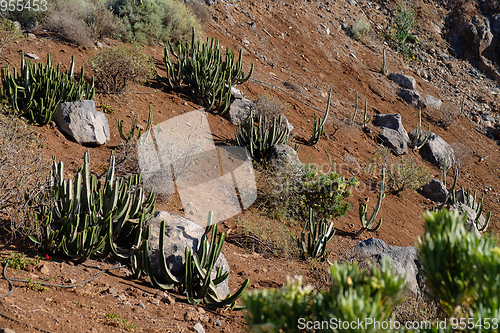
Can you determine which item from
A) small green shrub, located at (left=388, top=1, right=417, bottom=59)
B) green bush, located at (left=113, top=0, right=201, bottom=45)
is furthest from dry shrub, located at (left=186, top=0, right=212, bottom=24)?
small green shrub, located at (left=388, top=1, right=417, bottom=59)

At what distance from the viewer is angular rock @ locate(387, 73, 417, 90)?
14.6 meters

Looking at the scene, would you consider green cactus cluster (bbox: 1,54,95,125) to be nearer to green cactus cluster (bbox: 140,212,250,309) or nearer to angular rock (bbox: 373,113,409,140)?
green cactus cluster (bbox: 140,212,250,309)

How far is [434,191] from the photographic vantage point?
9.53 metres

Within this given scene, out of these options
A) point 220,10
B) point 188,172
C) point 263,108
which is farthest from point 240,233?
point 220,10

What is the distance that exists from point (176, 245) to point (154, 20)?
307 inches

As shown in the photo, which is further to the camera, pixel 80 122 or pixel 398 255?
pixel 80 122

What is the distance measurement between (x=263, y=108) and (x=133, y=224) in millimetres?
5007

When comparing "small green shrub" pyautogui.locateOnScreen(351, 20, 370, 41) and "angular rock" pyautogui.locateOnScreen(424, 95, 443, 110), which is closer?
"angular rock" pyautogui.locateOnScreen(424, 95, 443, 110)

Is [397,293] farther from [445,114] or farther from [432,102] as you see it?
[432,102]

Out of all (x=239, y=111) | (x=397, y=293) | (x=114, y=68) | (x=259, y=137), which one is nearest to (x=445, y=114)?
(x=239, y=111)

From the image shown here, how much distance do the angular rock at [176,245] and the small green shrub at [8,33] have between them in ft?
18.5

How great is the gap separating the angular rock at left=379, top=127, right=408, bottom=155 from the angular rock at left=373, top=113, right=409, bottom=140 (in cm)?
27

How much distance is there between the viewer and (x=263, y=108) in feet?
27.8

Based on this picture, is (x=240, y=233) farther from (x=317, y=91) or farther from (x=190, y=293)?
(x=317, y=91)
